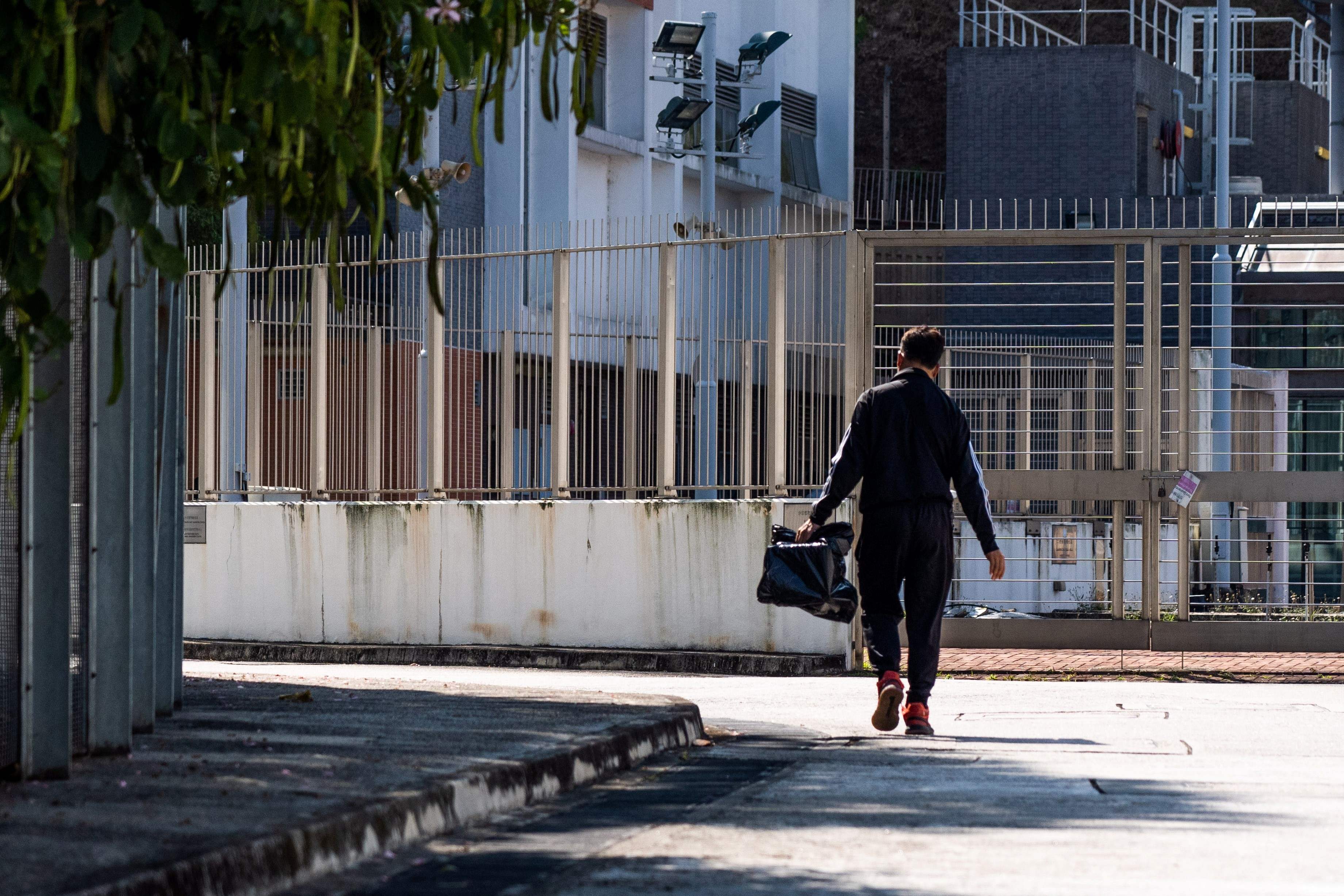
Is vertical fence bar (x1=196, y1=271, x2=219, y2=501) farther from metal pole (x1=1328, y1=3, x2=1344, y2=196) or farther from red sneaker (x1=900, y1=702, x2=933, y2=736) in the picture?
metal pole (x1=1328, y1=3, x2=1344, y2=196)

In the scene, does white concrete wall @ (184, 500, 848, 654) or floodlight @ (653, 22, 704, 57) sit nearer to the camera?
white concrete wall @ (184, 500, 848, 654)

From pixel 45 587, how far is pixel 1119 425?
9483 millimetres

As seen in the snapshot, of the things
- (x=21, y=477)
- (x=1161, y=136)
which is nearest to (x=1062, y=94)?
(x=1161, y=136)

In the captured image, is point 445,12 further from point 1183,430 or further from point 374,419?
point 374,419

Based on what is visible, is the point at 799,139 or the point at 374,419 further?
the point at 799,139

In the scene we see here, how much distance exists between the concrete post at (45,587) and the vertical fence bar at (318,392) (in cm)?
1046

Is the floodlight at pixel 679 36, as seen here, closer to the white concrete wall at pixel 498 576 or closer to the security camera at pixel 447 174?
the security camera at pixel 447 174

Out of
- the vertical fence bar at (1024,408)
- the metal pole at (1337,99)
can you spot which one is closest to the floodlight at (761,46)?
the metal pole at (1337,99)

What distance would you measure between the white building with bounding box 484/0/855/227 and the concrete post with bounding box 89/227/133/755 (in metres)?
21.0


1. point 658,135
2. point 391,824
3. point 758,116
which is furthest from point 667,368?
point 658,135

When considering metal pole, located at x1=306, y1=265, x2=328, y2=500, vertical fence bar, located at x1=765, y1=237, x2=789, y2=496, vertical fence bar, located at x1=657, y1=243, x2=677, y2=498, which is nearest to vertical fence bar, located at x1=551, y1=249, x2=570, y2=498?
vertical fence bar, located at x1=657, y1=243, x2=677, y2=498

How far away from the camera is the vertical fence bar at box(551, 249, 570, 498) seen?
16141mm

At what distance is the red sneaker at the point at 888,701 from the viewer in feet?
32.3

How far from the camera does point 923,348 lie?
33.8 feet
